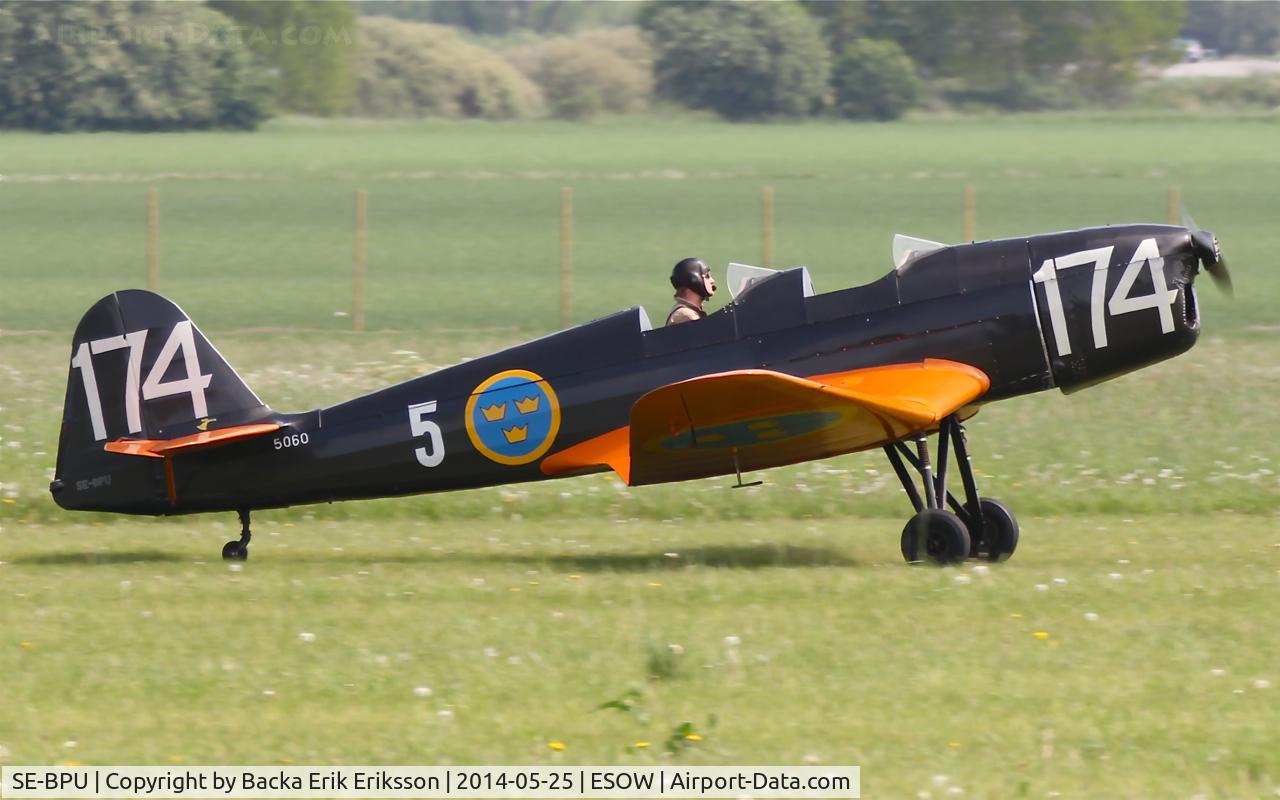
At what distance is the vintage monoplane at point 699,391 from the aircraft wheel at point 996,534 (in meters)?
0.02

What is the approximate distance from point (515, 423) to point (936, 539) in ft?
9.24

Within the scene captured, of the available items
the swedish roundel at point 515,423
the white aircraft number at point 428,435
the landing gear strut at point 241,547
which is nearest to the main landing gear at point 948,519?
the swedish roundel at point 515,423

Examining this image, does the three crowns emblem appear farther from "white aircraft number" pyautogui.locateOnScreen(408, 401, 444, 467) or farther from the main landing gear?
the main landing gear

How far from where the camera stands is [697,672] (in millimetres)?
8094

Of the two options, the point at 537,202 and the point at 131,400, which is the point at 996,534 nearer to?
the point at 131,400

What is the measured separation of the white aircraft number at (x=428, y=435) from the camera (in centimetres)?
1139

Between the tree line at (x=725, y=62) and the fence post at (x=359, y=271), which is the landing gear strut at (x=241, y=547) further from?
the tree line at (x=725, y=62)

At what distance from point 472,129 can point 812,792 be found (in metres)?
78.7

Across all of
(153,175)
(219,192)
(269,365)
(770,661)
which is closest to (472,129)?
(153,175)

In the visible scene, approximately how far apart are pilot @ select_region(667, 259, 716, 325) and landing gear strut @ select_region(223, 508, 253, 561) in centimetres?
320

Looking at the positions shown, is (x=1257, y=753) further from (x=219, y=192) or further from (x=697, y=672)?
(x=219, y=192)

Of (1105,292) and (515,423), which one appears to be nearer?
(1105,292)

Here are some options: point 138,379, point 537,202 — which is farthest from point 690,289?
point 537,202

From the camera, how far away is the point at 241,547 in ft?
38.6
